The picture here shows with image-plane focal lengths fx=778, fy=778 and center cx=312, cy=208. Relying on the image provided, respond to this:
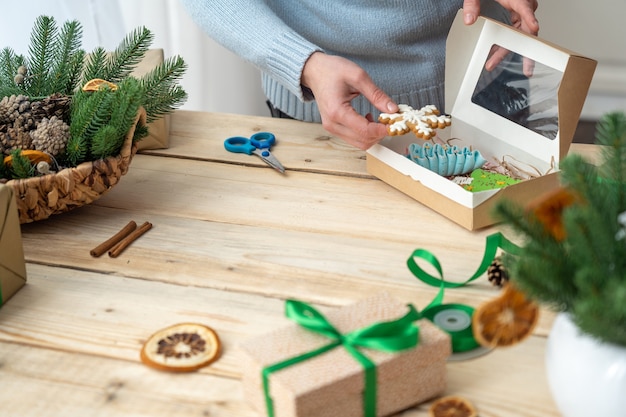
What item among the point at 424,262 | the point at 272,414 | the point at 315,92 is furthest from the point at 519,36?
the point at 272,414

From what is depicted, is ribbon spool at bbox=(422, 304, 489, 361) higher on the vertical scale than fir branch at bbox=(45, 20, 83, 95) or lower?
lower

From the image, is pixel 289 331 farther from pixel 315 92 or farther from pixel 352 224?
pixel 315 92

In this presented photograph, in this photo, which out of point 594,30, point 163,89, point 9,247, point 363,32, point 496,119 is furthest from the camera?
point 594,30

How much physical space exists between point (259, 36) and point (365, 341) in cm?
81

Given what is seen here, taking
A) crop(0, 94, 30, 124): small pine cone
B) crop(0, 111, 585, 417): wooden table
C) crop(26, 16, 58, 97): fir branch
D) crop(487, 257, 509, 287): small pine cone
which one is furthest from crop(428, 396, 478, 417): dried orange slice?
crop(26, 16, 58, 97): fir branch

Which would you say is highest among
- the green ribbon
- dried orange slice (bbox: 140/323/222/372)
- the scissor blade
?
the scissor blade

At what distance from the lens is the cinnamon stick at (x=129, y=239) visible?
1.02m

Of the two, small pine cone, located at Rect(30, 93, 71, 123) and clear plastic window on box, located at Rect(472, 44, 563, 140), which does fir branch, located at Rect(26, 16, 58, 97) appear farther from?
clear plastic window on box, located at Rect(472, 44, 563, 140)

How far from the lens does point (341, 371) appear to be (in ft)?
2.22

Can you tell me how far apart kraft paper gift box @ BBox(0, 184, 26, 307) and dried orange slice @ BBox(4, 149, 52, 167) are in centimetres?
12

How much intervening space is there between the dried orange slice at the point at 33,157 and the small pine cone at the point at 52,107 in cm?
6

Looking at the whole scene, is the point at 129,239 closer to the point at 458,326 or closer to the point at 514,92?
the point at 458,326

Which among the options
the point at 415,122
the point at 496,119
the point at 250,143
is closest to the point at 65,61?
the point at 250,143

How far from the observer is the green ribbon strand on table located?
31.8 inches
